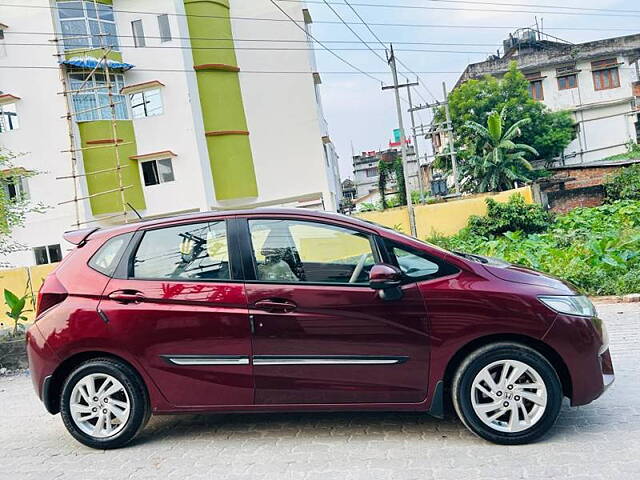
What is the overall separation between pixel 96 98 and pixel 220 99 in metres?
4.90

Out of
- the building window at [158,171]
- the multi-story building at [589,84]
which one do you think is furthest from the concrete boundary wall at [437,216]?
the multi-story building at [589,84]

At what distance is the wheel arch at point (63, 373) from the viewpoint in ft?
13.6

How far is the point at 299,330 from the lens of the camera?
3.84 metres

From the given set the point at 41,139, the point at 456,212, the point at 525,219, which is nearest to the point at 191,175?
the point at 41,139

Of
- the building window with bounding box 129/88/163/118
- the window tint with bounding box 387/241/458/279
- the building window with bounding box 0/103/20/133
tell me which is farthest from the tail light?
the building window with bounding box 0/103/20/133

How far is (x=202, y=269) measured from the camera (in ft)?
13.4

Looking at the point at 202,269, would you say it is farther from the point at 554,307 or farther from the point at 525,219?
the point at 525,219

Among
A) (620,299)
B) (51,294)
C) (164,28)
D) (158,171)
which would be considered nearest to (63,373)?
(51,294)

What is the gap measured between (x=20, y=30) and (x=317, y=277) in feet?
74.1

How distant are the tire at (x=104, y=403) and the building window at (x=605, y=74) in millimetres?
42771

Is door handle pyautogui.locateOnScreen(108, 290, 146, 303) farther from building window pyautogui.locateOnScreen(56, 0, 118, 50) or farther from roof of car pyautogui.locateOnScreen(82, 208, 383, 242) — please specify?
building window pyautogui.locateOnScreen(56, 0, 118, 50)

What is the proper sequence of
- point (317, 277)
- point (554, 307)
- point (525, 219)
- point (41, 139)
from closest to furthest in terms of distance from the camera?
point (554, 307)
point (317, 277)
point (525, 219)
point (41, 139)

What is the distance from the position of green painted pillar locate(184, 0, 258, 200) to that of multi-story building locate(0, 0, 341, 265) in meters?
0.05

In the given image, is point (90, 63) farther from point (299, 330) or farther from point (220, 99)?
point (299, 330)
